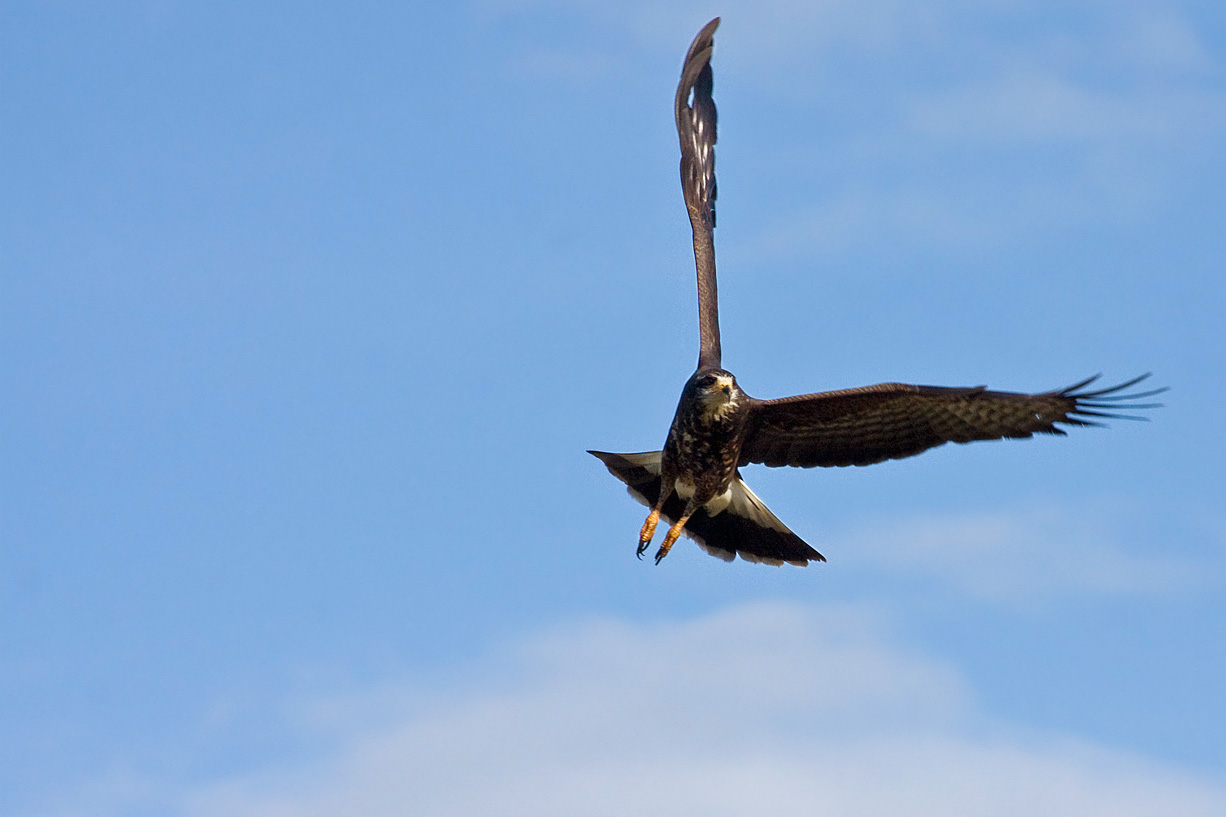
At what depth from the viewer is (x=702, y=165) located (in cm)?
1227

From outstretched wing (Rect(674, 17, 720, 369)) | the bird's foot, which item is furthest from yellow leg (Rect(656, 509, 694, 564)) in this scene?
outstretched wing (Rect(674, 17, 720, 369))

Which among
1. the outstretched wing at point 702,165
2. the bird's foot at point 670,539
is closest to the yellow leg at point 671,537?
the bird's foot at point 670,539

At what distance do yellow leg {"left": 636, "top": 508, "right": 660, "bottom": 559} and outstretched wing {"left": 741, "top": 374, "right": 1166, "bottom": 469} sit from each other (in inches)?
28.5

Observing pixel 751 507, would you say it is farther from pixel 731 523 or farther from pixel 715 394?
pixel 715 394

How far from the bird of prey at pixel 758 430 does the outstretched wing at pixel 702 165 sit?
13 mm

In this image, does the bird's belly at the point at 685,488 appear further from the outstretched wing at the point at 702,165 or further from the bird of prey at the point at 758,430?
the outstretched wing at the point at 702,165

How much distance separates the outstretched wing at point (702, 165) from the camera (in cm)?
1110

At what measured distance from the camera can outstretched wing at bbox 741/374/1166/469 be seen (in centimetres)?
938

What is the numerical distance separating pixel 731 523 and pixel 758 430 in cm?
91

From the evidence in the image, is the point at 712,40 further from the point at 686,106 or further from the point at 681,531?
the point at 681,531

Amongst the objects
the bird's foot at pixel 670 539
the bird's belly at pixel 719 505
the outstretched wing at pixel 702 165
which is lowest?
the bird's foot at pixel 670 539

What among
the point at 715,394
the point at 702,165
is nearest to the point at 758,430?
the point at 715,394

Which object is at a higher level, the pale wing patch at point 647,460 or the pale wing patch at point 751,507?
the pale wing patch at point 647,460

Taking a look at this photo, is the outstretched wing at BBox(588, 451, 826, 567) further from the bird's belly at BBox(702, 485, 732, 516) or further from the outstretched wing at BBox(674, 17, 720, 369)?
the outstretched wing at BBox(674, 17, 720, 369)
